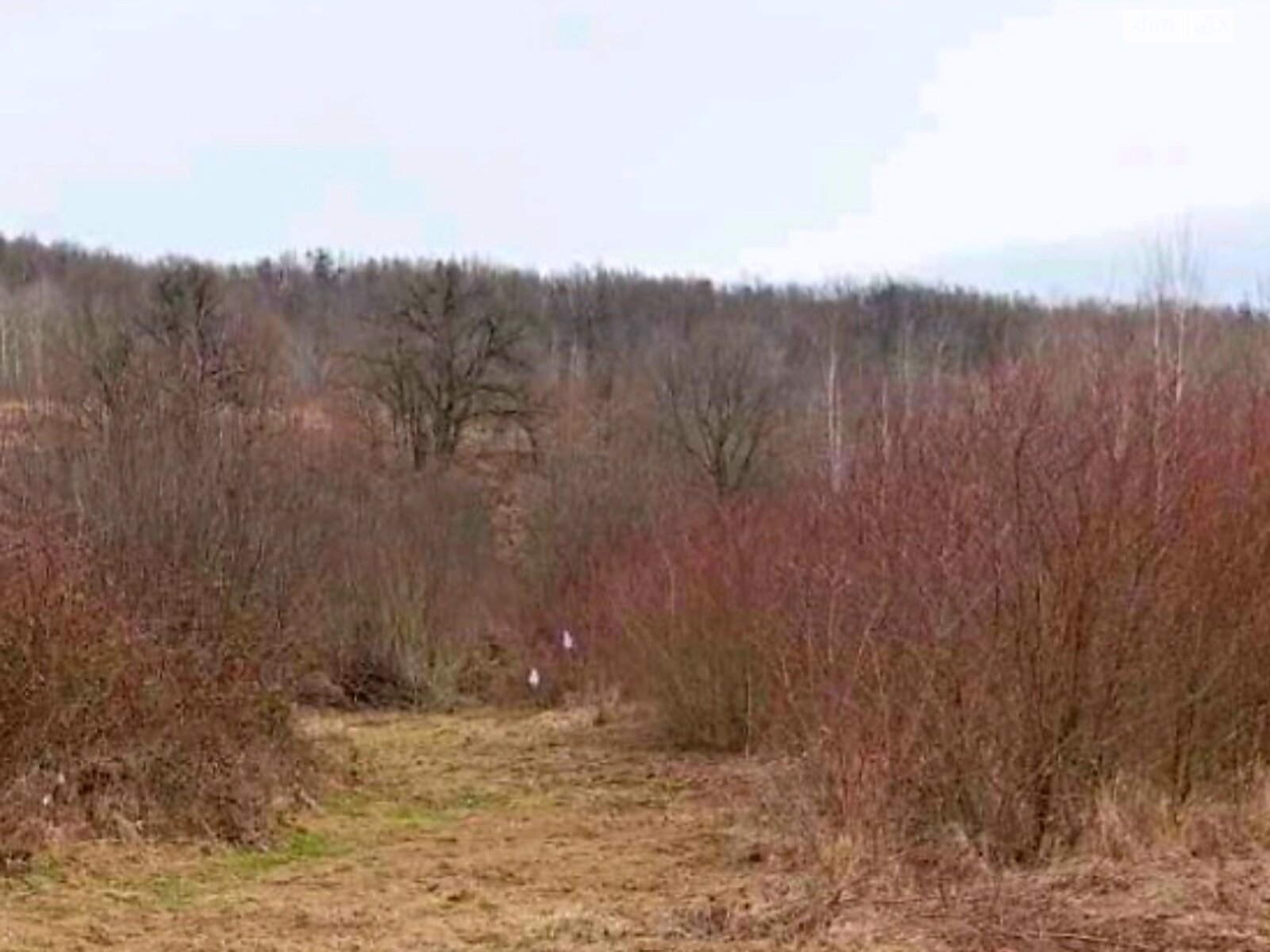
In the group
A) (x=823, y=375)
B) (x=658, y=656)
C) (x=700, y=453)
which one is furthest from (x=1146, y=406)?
(x=823, y=375)

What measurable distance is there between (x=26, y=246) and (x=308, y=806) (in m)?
76.6

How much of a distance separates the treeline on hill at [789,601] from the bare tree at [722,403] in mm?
16827

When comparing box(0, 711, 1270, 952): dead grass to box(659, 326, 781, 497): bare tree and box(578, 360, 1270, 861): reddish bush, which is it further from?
box(659, 326, 781, 497): bare tree

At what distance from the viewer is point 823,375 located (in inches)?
2088

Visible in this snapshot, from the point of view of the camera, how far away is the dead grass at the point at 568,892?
716 centimetres

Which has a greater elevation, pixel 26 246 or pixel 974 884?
pixel 26 246

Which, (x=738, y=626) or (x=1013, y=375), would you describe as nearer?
(x=1013, y=375)

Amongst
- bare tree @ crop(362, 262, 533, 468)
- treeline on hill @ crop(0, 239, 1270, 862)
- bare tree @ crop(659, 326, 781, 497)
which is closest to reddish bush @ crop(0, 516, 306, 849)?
treeline on hill @ crop(0, 239, 1270, 862)

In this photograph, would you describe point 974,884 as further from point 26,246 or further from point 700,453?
point 26,246

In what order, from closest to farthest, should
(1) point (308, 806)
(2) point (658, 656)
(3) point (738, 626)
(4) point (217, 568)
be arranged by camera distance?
(1) point (308, 806), (4) point (217, 568), (3) point (738, 626), (2) point (658, 656)

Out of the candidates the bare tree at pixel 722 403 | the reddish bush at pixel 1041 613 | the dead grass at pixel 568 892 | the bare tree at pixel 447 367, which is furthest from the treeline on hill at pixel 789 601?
the bare tree at pixel 447 367

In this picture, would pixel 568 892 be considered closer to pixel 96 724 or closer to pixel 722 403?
pixel 96 724

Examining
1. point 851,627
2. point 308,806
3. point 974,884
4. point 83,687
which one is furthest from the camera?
point 308,806

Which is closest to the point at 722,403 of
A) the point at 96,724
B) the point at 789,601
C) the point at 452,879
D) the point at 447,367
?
the point at 447,367
